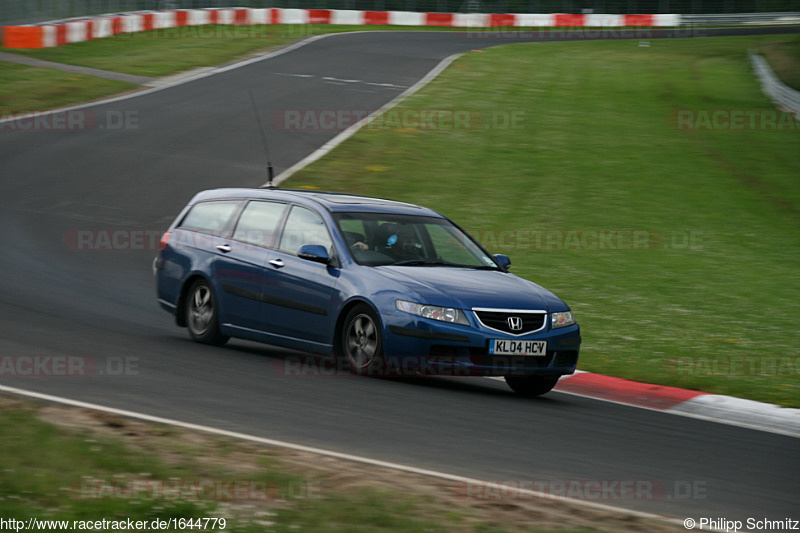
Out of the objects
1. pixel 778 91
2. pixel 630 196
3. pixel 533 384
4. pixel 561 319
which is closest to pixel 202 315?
pixel 533 384

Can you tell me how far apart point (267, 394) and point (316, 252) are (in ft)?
5.85

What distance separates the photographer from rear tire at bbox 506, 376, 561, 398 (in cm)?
970

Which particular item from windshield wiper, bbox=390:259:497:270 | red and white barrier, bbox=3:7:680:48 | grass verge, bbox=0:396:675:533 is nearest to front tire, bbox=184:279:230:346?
windshield wiper, bbox=390:259:497:270

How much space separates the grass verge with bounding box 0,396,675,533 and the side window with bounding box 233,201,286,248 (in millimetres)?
4253

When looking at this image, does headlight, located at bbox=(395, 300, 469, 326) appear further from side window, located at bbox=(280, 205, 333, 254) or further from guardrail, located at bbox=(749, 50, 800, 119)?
guardrail, located at bbox=(749, 50, 800, 119)

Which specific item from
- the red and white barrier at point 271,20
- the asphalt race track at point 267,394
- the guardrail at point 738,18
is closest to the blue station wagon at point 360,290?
the asphalt race track at point 267,394

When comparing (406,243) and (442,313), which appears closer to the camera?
(442,313)

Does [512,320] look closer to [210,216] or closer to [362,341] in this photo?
[362,341]

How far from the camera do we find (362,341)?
948 centimetres

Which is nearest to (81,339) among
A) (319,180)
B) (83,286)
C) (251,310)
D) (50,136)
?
(251,310)

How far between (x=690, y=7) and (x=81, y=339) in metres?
56.3

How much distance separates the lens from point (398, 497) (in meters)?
5.68

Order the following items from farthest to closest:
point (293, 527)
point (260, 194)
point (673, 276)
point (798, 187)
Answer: point (798, 187) < point (673, 276) < point (260, 194) < point (293, 527)

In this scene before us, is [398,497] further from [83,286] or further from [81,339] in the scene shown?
[83,286]
